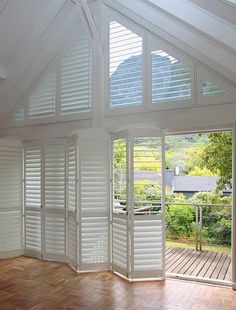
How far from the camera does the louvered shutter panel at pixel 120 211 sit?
13.7 feet

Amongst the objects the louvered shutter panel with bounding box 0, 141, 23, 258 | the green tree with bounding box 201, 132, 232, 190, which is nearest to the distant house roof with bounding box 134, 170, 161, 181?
the green tree with bounding box 201, 132, 232, 190

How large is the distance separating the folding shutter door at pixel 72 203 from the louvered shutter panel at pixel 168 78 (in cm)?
138

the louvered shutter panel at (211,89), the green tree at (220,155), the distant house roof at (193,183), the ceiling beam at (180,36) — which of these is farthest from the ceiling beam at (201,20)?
the distant house roof at (193,183)

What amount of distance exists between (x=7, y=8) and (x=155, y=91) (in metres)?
2.25

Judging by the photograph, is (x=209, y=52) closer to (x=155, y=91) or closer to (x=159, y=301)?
(x=155, y=91)

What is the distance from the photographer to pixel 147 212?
13.6 feet

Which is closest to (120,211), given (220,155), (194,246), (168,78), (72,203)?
(72,203)

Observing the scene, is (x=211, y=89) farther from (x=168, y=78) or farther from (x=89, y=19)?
(x=89, y=19)

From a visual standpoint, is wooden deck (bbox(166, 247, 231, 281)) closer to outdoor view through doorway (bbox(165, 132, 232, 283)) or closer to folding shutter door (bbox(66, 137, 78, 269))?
outdoor view through doorway (bbox(165, 132, 232, 283))

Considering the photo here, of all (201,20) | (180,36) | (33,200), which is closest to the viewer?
(201,20)

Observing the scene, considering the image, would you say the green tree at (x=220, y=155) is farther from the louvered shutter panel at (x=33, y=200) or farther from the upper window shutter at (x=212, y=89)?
the louvered shutter panel at (x=33, y=200)

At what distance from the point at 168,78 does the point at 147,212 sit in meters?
1.82

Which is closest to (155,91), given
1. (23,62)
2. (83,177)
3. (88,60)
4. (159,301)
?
(88,60)

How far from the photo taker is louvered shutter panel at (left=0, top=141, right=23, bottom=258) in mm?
5168
